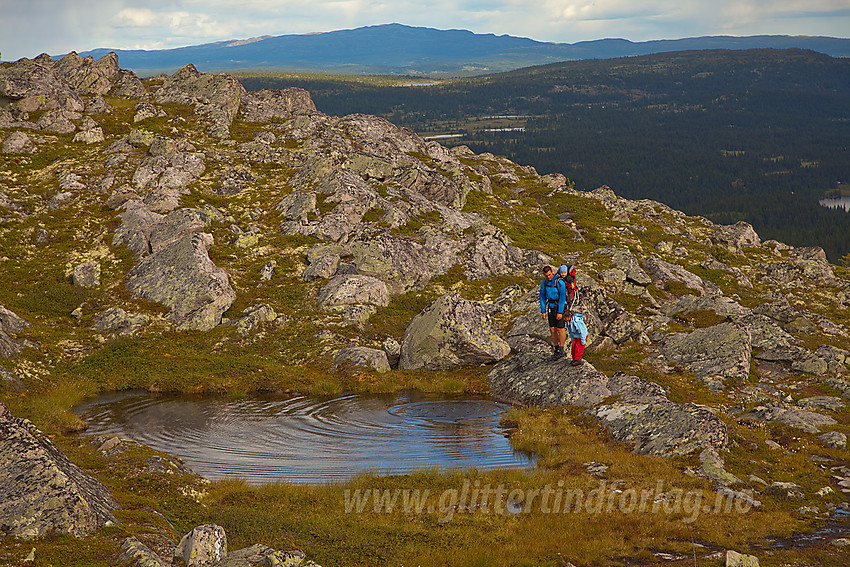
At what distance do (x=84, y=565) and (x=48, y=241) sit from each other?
43.1 meters

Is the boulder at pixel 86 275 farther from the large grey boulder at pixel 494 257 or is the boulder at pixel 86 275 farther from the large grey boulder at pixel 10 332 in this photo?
the large grey boulder at pixel 494 257

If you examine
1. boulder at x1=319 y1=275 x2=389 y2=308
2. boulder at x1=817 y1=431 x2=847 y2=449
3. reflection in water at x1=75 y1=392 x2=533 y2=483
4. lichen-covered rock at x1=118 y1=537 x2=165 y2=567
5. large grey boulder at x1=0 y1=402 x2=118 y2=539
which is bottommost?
reflection in water at x1=75 y1=392 x2=533 y2=483

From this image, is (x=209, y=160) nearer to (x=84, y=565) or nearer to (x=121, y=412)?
(x=121, y=412)

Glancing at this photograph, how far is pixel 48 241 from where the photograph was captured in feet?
153

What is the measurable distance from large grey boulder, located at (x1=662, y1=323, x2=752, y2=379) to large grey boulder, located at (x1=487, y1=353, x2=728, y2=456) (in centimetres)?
702

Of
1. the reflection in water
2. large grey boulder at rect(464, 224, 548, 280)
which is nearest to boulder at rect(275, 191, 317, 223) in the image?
large grey boulder at rect(464, 224, 548, 280)

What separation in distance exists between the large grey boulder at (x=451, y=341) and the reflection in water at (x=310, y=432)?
3.50 m

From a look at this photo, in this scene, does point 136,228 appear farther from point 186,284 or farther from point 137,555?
point 137,555

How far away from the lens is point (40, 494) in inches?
515

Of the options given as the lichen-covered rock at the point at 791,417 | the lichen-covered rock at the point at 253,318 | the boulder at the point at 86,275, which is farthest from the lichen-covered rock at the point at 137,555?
the boulder at the point at 86,275

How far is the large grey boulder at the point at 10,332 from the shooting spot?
105 feet

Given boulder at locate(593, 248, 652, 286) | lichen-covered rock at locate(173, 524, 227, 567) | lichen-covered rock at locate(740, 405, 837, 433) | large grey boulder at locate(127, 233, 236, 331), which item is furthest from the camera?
boulder at locate(593, 248, 652, 286)

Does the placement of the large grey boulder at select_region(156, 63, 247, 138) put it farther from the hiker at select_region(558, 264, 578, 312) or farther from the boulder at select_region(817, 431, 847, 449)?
the boulder at select_region(817, 431, 847, 449)

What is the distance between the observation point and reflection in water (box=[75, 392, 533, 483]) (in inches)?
858
